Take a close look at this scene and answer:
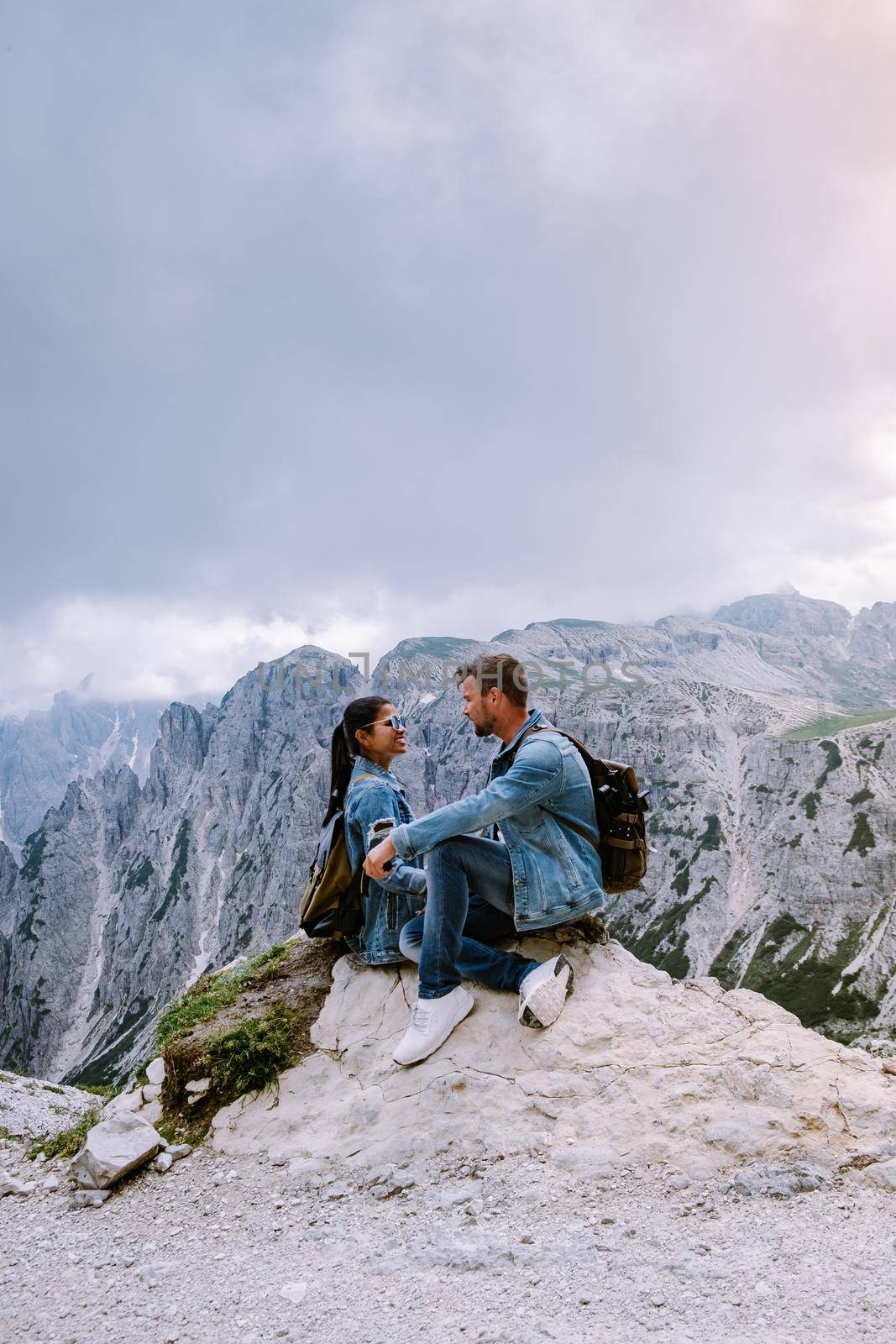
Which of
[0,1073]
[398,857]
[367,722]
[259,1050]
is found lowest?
[0,1073]

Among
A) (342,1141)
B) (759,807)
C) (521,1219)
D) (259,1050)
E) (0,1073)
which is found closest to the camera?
(521,1219)

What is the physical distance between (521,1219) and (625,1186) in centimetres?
92

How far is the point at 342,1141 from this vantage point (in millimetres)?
6941

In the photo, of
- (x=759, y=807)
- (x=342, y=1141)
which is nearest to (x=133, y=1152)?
(x=342, y=1141)

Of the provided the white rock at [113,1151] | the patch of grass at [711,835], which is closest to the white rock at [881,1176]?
the white rock at [113,1151]

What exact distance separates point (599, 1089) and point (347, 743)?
4.79 metres

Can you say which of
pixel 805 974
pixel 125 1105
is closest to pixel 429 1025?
pixel 125 1105

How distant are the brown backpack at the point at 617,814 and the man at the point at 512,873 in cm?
27

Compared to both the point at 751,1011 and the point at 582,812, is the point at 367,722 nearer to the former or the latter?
the point at 582,812

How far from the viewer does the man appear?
7.21 m

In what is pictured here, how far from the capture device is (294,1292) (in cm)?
500

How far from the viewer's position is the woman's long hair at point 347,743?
884 cm

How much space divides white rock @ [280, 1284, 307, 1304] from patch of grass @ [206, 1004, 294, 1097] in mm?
3006

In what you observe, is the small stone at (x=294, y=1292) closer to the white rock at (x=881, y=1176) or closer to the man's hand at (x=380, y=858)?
the man's hand at (x=380, y=858)
